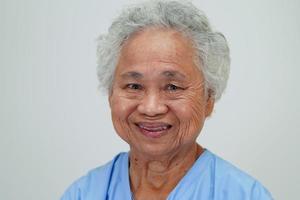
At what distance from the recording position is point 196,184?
132cm

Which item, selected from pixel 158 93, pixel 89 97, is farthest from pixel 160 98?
pixel 89 97

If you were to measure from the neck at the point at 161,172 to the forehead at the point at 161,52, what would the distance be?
1.05ft

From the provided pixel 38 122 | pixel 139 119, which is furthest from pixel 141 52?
pixel 38 122

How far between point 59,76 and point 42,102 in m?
0.15

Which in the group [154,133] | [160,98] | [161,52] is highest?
[161,52]

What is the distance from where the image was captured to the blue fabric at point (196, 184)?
1.27 m

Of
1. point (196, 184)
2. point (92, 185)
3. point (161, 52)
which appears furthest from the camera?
point (92, 185)

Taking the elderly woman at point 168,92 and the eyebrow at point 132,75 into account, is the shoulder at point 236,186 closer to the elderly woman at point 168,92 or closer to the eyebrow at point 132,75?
the elderly woman at point 168,92

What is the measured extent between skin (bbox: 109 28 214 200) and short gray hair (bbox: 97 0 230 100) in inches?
0.8

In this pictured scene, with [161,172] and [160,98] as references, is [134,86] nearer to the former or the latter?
[160,98]

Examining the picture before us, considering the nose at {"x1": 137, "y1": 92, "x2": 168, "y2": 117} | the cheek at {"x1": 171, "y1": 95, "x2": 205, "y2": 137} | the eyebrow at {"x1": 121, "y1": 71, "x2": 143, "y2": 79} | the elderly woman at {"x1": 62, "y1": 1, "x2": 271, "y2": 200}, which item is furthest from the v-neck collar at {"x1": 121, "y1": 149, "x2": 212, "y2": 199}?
the eyebrow at {"x1": 121, "y1": 71, "x2": 143, "y2": 79}

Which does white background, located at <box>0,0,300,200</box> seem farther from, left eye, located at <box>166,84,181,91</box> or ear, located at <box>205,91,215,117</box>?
left eye, located at <box>166,84,181,91</box>

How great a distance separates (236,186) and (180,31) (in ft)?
1.66

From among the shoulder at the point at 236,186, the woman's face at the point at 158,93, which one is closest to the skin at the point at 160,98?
the woman's face at the point at 158,93
